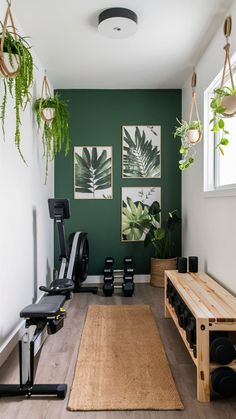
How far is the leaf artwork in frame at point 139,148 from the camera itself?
15.8ft

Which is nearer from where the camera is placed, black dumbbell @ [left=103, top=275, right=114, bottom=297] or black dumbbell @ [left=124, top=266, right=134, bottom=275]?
black dumbbell @ [left=103, top=275, right=114, bottom=297]

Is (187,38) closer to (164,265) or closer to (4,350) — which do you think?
(164,265)

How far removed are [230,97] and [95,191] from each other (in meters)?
2.80

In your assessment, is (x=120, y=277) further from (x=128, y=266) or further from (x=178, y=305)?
(x=178, y=305)

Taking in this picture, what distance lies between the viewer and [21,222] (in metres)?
2.97

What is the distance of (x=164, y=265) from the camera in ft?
14.7

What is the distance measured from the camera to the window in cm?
301

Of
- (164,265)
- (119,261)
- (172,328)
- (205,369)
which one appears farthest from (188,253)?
(205,369)

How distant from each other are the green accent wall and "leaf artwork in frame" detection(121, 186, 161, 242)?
64 millimetres

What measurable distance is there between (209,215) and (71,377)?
194cm

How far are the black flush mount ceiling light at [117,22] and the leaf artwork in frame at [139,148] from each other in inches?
72.2

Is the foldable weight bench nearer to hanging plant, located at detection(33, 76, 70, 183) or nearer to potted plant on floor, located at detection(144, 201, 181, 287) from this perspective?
hanging plant, located at detection(33, 76, 70, 183)

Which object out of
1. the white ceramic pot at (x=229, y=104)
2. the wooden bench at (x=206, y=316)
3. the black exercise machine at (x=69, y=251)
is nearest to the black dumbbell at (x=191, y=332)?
the wooden bench at (x=206, y=316)

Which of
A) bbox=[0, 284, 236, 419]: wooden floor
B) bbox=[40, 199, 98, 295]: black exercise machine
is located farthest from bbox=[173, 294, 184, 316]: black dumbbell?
bbox=[40, 199, 98, 295]: black exercise machine
